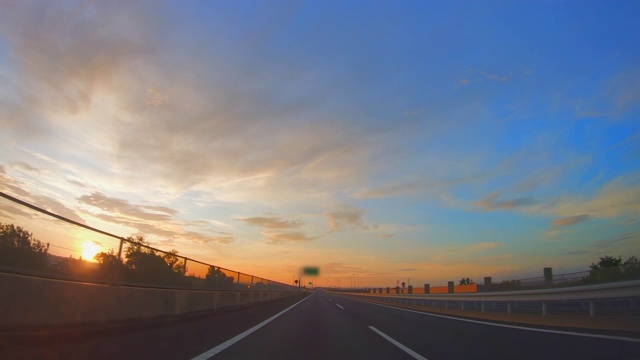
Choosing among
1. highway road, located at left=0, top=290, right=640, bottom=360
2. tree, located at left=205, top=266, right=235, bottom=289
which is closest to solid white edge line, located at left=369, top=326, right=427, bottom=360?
highway road, located at left=0, top=290, right=640, bottom=360

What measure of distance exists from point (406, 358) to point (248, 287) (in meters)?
24.6

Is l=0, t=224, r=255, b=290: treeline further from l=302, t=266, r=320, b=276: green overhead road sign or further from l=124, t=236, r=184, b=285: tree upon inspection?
l=302, t=266, r=320, b=276: green overhead road sign

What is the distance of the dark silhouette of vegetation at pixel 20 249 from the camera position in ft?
23.1

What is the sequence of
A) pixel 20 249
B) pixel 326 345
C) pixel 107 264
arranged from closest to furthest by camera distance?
pixel 20 249, pixel 326 345, pixel 107 264

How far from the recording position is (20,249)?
745 cm

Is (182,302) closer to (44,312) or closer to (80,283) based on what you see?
(80,283)

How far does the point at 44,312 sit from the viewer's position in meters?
7.46

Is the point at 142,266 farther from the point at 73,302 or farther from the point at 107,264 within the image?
the point at 73,302

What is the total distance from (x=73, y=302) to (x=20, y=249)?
151cm

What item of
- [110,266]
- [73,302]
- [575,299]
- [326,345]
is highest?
[110,266]

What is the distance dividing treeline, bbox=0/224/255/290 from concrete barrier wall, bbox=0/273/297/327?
17.2 inches

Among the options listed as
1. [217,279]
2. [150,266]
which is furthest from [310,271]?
[150,266]

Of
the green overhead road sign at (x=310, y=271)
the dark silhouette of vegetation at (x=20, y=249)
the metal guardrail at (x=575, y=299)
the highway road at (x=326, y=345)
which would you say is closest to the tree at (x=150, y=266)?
the highway road at (x=326, y=345)

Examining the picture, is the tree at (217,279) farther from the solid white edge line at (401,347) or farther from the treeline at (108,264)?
the solid white edge line at (401,347)
